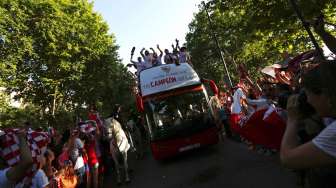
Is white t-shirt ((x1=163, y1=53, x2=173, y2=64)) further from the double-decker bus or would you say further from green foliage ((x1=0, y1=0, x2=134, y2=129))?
green foliage ((x1=0, y1=0, x2=134, y2=129))

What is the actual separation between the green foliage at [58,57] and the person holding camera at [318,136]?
73.9 feet

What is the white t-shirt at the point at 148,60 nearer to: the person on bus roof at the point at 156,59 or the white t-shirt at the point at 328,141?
the person on bus roof at the point at 156,59

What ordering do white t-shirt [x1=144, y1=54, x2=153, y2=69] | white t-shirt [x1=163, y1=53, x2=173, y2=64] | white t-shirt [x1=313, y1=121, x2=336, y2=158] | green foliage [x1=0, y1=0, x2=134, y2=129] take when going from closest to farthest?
white t-shirt [x1=313, y1=121, x2=336, y2=158] → white t-shirt [x1=144, y1=54, x2=153, y2=69] → white t-shirt [x1=163, y1=53, x2=173, y2=64] → green foliage [x1=0, y1=0, x2=134, y2=129]

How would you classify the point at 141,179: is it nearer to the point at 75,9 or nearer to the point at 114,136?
the point at 114,136

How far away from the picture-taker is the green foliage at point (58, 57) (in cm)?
2481

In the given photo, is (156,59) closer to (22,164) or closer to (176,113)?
(176,113)

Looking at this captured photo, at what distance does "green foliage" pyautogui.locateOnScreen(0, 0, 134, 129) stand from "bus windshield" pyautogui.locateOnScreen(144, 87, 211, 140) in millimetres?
13720

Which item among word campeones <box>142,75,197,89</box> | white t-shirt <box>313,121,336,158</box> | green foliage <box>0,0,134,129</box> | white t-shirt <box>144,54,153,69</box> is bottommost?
white t-shirt <box>313,121,336,158</box>

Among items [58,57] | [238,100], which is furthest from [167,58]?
[58,57]

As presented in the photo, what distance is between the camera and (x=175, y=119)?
1196cm

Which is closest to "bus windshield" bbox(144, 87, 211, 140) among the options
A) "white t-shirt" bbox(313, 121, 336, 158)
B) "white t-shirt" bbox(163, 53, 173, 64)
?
"white t-shirt" bbox(163, 53, 173, 64)

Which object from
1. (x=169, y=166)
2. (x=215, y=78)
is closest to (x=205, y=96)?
(x=169, y=166)

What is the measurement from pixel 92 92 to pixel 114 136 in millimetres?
22242

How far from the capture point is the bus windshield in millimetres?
11836
